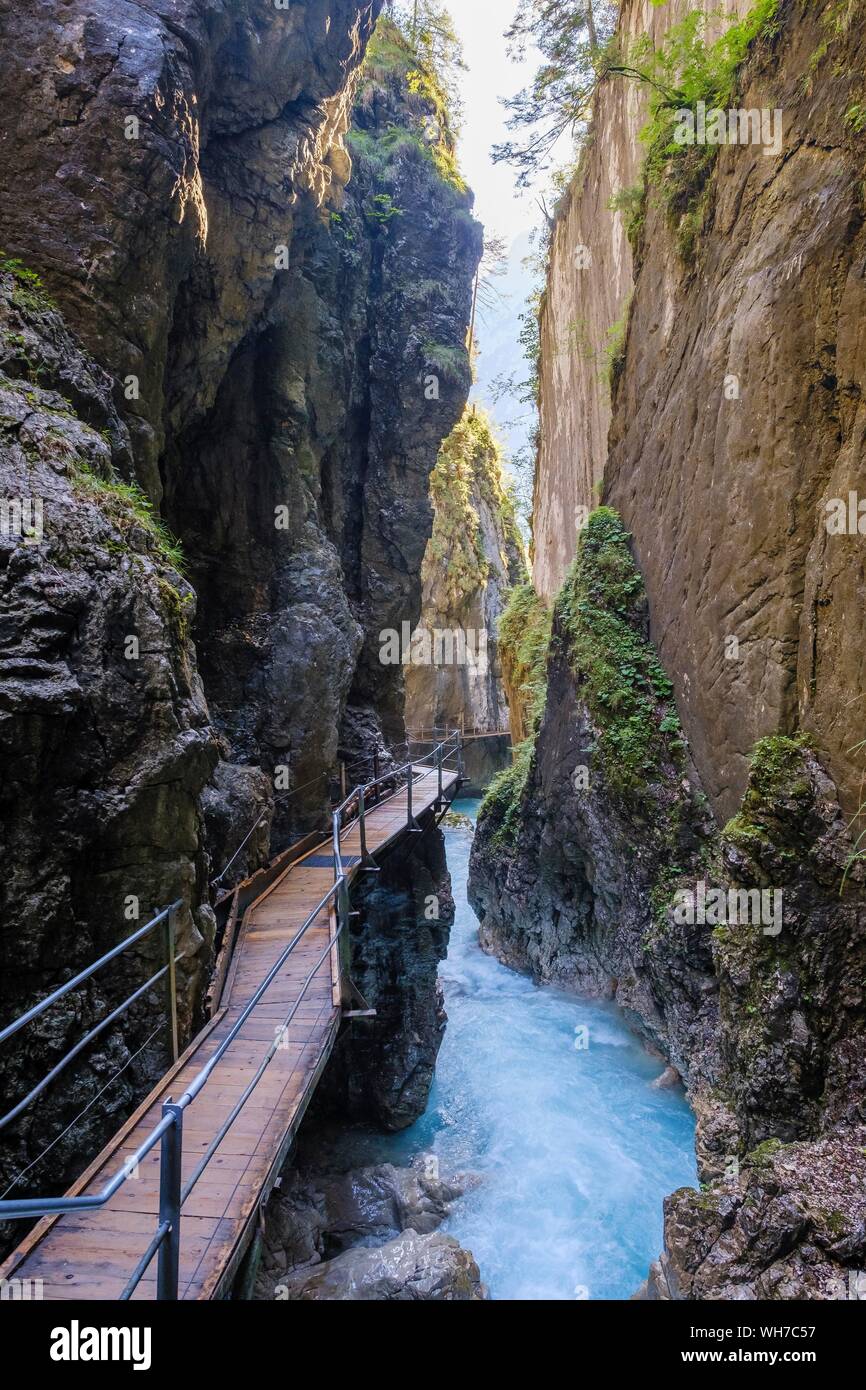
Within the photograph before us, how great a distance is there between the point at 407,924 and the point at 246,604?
19.3ft

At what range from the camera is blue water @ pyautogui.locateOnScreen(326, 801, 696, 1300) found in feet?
27.0

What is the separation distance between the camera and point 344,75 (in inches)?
431

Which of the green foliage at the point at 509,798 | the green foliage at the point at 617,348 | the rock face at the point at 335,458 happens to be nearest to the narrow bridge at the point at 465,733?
the green foliage at the point at 509,798

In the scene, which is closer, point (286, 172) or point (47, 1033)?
point (47, 1033)

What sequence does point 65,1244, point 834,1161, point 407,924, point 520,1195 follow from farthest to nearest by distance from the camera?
point 407,924 < point 520,1195 < point 834,1161 < point 65,1244

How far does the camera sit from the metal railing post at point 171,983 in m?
5.26

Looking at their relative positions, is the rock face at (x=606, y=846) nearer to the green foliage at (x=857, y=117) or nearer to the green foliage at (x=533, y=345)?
the green foliage at (x=857, y=117)

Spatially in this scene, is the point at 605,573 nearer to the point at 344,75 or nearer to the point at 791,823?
the point at 791,823

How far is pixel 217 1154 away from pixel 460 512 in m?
31.1

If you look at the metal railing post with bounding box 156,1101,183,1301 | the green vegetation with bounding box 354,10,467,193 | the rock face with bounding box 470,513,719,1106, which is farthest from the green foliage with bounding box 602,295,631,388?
the metal railing post with bounding box 156,1101,183,1301

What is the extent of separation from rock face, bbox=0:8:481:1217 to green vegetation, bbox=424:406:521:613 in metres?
15.2

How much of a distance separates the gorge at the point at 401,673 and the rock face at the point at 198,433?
49mm
